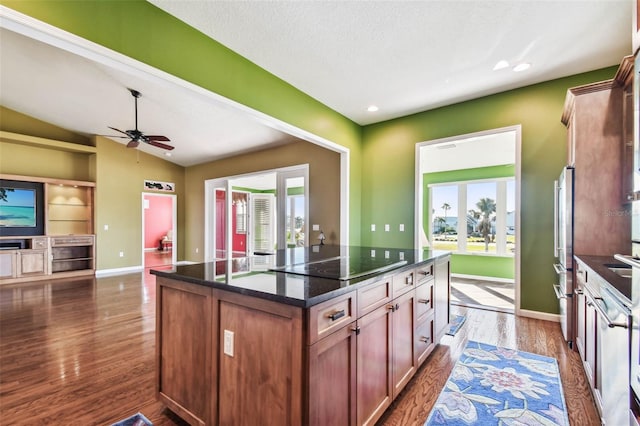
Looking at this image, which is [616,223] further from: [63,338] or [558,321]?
[63,338]

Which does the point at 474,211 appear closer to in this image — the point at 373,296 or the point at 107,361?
the point at 373,296

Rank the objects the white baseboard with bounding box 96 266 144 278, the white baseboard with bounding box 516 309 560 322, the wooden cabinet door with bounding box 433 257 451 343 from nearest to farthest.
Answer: the wooden cabinet door with bounding box 433 257 451 343
the white baseboard with bounding box 516 309 560 322
the white baseboard with bounding box 96 266 144 278

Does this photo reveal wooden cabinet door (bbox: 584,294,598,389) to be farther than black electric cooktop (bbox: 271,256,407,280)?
Yes

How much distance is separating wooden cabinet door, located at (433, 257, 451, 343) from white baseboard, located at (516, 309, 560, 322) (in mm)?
1516

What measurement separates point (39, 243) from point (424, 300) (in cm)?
758

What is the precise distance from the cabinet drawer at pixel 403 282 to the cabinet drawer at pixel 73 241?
7357 millimetres

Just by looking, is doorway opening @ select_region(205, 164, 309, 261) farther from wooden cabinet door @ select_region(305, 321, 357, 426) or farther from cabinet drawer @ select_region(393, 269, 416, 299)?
wooden cabinet door @ select_region(305, 321, 357, 426)

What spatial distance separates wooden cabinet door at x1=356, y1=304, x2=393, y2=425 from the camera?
4.66ft

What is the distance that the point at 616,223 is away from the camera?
240cm

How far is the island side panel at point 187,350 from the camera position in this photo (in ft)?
4.66

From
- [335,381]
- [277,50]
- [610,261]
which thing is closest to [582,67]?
[610,261]

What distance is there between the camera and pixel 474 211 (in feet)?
20.0

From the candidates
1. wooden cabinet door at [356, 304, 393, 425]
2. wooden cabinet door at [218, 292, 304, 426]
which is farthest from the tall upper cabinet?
wooden cabinet door at [218, 292, 304, 426]

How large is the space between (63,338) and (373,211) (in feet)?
14.1
